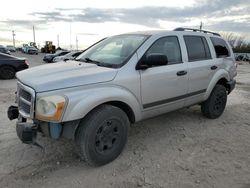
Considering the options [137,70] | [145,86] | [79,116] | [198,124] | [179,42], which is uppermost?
[179,42]

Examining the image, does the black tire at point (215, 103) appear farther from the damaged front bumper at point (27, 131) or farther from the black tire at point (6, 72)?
the black tire at point (6, 72)

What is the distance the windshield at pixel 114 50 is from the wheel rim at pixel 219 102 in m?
2.41

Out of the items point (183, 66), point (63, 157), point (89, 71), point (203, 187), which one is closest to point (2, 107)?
point (63, 157)

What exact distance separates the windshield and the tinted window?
237 millimetres

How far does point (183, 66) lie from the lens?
4367mm

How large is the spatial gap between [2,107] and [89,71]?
3.92 m

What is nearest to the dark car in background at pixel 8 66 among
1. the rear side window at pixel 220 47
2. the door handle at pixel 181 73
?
the rear side window at pixel 220 47

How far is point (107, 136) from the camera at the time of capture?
11.3ft

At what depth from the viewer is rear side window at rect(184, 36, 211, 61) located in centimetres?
461

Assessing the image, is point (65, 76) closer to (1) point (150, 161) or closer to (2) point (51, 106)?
(2) point (51, 106)

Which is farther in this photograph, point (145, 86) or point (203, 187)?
point (145, 86)

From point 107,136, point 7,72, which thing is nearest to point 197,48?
point 107,136

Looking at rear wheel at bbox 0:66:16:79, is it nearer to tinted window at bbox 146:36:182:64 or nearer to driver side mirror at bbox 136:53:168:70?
tinted window at bbox 146:36:182:64

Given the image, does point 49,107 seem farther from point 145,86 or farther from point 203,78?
point 203,78
